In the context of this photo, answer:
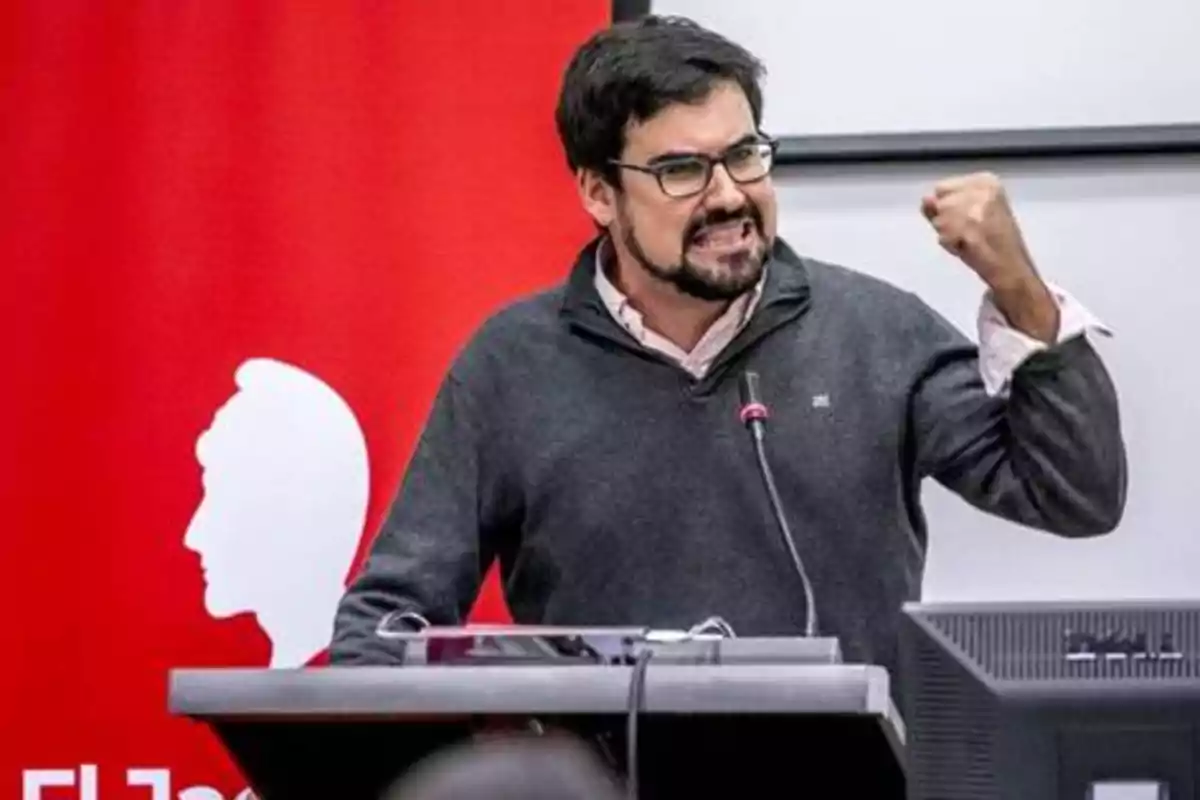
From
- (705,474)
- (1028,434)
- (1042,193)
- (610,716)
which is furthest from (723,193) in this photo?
(610,716)

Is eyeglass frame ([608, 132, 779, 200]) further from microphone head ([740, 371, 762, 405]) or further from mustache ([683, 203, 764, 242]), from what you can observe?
microphone head ([740, 371, 762, 405])

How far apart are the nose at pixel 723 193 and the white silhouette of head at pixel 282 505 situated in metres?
0.74

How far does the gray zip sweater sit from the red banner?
1.42 ft

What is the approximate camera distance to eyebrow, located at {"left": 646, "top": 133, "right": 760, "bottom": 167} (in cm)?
206

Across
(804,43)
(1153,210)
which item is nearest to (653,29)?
(804,43)

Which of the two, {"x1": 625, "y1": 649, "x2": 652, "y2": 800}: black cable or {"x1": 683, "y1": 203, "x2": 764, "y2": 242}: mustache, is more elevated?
{"x1": 683, "y1": 203, "x2": 764, "y2": 242}: mustache

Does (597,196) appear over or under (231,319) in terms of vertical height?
over

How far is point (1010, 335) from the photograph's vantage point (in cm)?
186

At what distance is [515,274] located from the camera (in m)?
2.59

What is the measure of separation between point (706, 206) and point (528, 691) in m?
0.91

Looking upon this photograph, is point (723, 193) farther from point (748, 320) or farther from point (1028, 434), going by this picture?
point (1028, 434)

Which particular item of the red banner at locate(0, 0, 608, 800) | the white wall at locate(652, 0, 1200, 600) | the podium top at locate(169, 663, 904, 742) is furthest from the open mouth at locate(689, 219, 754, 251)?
the podium top at locate(169, 663, 904, 742)

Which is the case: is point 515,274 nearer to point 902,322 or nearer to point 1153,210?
point 902,322

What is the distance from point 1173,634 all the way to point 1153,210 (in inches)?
61.1
